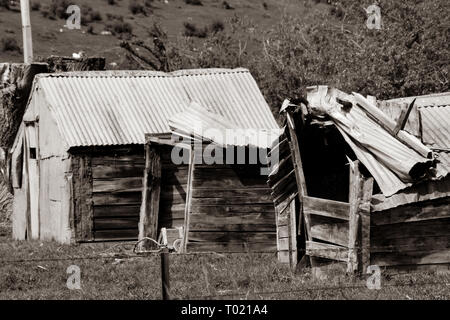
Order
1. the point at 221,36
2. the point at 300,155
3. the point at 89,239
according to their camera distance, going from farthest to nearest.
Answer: the point at 221,36 → the point at 89,239 → the point at 300,155

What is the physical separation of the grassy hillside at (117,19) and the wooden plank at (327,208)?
26092mm

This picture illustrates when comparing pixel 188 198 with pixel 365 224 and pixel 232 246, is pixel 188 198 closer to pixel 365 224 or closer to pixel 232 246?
pixel 232 246

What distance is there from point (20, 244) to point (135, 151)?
9.76 feet

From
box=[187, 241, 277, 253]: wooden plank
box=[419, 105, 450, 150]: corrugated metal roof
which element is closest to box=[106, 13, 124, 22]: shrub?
box=[187, 241, 277, 253]: wooden plank

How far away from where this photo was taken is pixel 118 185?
17.9m

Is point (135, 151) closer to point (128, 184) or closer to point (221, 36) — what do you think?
point (128, 184)

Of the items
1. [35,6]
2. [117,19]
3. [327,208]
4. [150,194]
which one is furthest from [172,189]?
[35,6]

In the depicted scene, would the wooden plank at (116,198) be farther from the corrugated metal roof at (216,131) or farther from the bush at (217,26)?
the bush at (217,26)

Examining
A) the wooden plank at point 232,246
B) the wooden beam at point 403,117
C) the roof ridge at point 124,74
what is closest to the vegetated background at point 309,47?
the roof ridge at point 124,74

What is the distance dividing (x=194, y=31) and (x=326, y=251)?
4001 cm

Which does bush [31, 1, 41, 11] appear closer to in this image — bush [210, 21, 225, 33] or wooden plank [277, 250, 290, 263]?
bush [210, 21, 225, 33]
